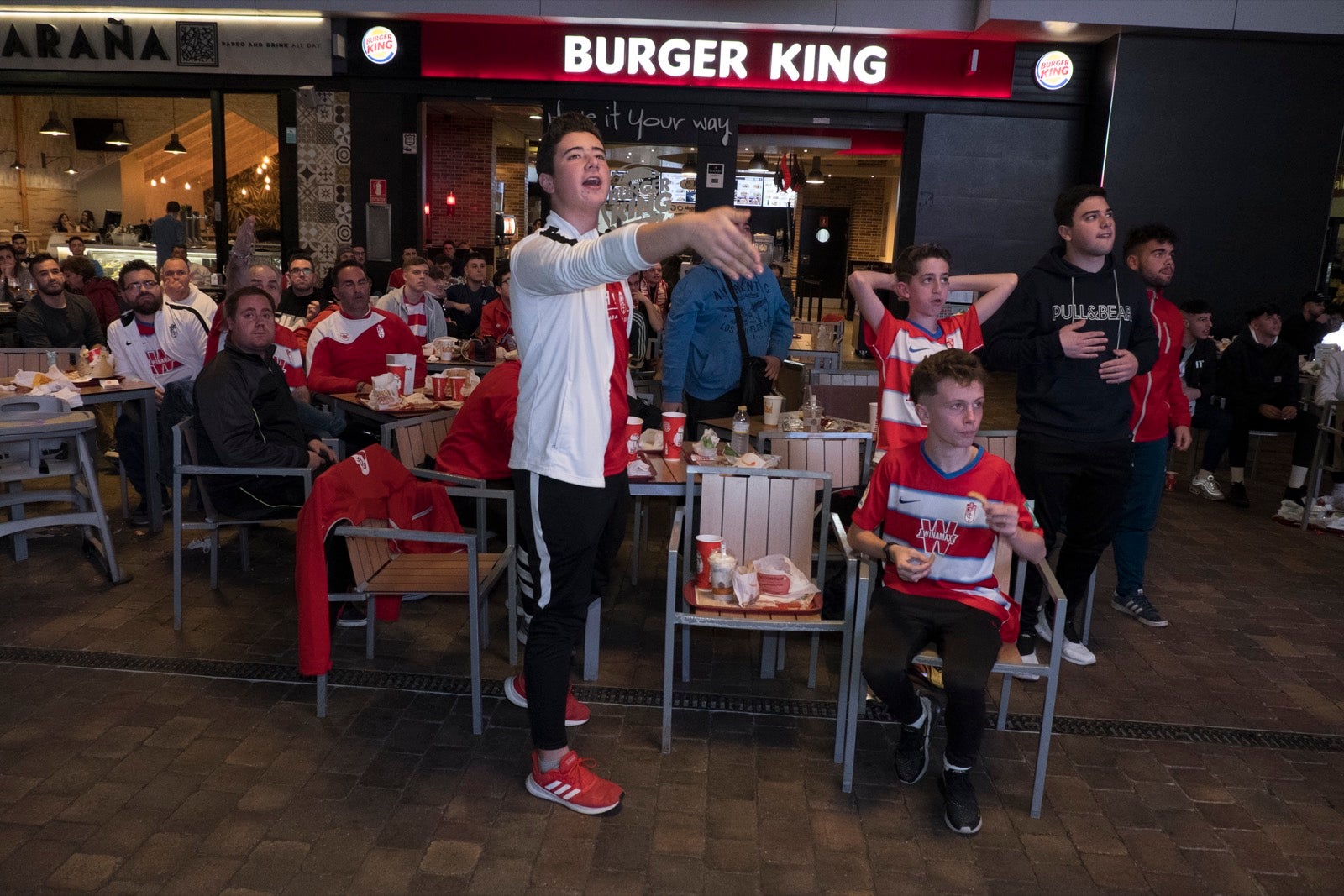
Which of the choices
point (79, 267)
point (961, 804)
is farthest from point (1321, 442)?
point (79, 267)

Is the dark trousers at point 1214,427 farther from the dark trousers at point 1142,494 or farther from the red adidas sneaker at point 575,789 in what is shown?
the red adidas sneaker at point 575,789

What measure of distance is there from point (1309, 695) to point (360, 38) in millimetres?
11791

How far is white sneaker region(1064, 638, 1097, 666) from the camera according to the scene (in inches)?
173

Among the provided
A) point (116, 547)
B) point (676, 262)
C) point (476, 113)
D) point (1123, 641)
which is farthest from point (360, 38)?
point (1123, 641)

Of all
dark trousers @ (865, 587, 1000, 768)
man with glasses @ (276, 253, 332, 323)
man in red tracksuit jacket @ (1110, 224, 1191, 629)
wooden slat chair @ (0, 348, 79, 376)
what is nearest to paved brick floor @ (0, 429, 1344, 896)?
dark trousers @ (865, 587, 1000, 768)

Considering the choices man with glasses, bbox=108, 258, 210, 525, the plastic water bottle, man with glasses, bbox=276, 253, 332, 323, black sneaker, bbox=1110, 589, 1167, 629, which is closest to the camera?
the plastic water bottle

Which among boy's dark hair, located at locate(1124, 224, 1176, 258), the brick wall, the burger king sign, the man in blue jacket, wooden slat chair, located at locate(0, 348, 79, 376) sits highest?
the burger king sign

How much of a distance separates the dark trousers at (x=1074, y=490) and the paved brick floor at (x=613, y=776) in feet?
1.59

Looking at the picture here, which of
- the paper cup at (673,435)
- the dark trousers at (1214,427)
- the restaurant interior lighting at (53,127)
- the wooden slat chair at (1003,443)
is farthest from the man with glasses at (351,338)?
the restaurant interior lighting at (53,127)

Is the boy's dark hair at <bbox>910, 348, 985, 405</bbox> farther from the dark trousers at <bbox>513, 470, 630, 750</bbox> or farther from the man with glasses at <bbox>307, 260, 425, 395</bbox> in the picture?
the man with glasses at <bbox>307, 260, 425, 395</bbox>

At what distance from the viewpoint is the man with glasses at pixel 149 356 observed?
5.89 metres

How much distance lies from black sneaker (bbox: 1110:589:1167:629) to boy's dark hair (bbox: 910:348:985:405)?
236 centimetres

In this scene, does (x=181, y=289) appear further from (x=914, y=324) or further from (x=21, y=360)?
(x=914, y=324)

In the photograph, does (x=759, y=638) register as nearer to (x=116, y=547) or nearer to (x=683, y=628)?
(x=683, y=628)
